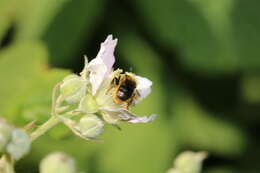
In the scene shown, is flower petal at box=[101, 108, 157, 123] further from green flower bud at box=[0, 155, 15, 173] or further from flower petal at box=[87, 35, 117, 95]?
green flower bud at box=[0, 155, 15, 173]

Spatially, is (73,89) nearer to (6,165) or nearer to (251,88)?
(6,165)

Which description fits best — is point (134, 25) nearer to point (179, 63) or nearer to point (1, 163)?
point (179, 63)

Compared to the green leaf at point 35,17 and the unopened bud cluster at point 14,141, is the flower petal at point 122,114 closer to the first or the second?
the unopened bud cluster at point 14,141

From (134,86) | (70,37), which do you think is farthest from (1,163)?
(70,37)

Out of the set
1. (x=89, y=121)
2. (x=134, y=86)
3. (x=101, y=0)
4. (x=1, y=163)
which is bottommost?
(x=1, y=163)

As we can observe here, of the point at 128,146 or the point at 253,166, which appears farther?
the point at 253,166

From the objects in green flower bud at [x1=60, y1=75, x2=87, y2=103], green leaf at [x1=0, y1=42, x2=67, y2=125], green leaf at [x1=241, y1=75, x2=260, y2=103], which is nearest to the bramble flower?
green flower bud at [x1=60, y1=75, x2=87, y2=103]
